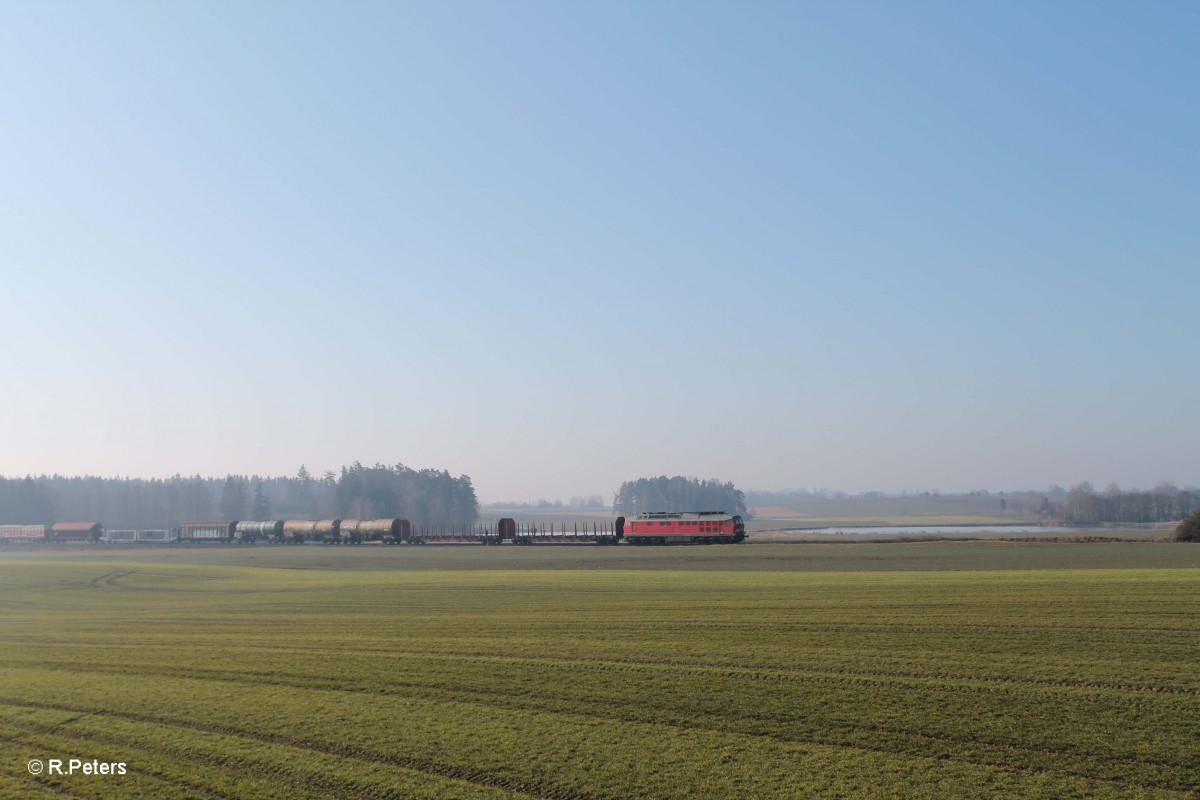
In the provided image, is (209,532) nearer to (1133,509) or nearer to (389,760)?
(389,760)

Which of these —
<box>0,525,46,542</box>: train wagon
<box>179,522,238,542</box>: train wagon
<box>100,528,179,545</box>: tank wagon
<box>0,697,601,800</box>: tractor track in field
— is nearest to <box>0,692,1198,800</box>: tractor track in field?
<box>0,697,601,800</box>: tractor track in field

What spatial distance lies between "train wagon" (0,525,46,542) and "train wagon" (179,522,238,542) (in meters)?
23.7

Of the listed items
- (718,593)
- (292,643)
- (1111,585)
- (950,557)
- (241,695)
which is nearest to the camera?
(241,695)

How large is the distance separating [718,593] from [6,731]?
23.9 metres

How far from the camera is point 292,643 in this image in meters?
25.6

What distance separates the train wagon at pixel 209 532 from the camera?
113m

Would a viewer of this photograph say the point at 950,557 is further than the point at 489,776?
Yes

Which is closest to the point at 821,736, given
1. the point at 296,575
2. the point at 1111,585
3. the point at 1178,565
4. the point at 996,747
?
the point at 996,747

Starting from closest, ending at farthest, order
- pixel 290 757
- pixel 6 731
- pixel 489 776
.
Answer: pixel 489 776 < pixel 290 757 < pixel 6 731

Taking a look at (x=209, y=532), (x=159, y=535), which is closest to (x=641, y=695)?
(x=209, y=532)

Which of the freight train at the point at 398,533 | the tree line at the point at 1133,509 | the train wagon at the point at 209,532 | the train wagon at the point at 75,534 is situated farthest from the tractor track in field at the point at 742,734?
the tree line at the point at 1133,509

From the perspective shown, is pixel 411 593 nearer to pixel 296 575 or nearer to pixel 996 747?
pixel 296 575

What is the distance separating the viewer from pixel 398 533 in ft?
338

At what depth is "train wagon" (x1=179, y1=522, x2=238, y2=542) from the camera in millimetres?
113188
